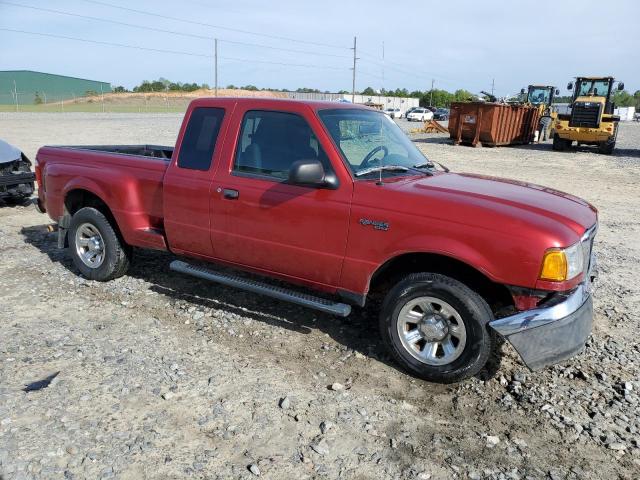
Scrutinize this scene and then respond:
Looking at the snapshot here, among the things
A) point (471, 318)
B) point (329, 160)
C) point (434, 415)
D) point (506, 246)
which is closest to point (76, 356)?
point (329, 160)

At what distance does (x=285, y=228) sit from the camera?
4.34 meters

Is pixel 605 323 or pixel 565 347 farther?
pixel 605 323

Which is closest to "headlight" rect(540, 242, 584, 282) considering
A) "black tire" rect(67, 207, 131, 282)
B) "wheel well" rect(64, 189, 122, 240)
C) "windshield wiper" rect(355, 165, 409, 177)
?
"windshield wiper" rect(355, 165, 409, 177)

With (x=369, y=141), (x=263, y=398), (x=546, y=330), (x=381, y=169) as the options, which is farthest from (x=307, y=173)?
(x=546, y=330)

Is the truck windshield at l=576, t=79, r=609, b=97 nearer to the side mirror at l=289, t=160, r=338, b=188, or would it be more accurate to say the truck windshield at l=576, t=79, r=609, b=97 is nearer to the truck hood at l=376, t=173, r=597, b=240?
the truck hood at l=376, t=173, r=597, b=240

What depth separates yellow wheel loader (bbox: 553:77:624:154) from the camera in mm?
22875

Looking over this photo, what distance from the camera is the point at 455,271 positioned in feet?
12.8

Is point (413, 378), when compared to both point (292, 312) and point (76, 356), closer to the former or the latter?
point (292, 312)

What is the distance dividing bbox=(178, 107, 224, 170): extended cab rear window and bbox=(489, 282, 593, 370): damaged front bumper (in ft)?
9.34

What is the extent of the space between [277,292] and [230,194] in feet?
3.08

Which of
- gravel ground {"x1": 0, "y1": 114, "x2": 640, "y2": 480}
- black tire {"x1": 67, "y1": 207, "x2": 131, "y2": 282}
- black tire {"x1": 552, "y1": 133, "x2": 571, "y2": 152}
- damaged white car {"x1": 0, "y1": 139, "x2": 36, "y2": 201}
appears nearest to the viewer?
gravel ground {"x1": 0, "y1": 114, "x2": 640, "y2": 480}

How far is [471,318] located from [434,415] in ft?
2.31

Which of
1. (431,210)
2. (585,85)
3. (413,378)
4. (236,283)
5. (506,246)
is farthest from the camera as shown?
(585,85)

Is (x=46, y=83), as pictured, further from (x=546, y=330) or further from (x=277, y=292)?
(x=546, y=330)
